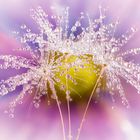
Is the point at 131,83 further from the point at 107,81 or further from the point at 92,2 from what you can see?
the point at 92,2

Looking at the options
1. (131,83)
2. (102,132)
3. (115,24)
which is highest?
(115,24)

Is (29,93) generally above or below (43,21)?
below

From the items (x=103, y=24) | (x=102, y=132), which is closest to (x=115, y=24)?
(x=103, y=24)

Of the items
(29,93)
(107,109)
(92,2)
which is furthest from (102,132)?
(92,2)

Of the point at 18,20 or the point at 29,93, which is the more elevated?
the point at 18,20

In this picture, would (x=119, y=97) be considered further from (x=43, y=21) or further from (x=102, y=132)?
(x=43, y=21)

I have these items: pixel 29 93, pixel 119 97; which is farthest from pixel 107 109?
pixel 29 93

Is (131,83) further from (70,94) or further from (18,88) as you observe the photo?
(18,88)
